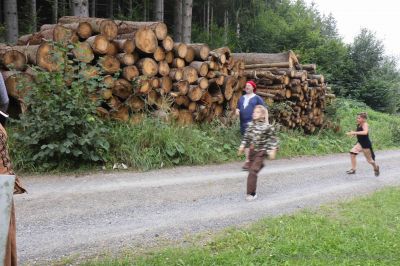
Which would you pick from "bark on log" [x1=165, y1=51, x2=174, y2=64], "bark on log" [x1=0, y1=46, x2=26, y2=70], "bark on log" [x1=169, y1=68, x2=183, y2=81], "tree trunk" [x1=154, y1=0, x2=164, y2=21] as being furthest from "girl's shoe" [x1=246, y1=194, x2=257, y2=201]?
"tree trunk" [x1=154, y1=0, x2=164, y2=21]

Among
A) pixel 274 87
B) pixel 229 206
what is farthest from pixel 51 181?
pixel 274 87

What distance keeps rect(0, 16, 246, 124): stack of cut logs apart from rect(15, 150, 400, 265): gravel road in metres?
1.95

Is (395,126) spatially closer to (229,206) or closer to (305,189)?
(305,189)

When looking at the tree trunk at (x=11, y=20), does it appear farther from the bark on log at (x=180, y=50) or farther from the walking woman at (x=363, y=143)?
the walking woman at (x=363, y=143)

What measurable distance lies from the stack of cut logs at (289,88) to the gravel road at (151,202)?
427cm

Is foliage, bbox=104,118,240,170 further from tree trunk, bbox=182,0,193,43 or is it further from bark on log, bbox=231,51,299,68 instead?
tree trunk, bbox=182,0,193,43

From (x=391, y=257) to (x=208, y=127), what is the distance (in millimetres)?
7061

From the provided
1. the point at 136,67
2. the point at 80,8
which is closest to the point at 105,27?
the point at 136,67

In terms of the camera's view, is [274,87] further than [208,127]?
Yes

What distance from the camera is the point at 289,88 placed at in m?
13.9

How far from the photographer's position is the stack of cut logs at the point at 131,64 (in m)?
8.61

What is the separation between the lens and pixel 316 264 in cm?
435

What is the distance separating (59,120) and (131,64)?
241 cm

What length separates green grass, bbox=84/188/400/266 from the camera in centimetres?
434
